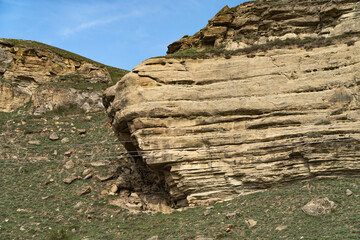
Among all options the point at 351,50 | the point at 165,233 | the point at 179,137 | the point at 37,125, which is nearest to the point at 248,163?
the point at 179,137

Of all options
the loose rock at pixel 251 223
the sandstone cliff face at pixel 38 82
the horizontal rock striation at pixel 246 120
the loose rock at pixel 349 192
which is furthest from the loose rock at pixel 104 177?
the sandstone cliff face at pixel 38 82

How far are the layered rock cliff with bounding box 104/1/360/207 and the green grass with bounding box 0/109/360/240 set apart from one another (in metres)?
1.12

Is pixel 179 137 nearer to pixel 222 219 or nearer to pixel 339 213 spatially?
pixel 222 219

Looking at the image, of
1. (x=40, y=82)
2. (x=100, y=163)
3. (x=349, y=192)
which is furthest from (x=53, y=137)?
(x=349, y=192)

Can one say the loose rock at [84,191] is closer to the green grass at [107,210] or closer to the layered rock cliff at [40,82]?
the green grass at [107,210]

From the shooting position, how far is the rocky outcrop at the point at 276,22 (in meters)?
19.9

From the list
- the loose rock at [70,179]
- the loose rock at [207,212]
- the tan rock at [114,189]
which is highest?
the loose rock at [70,179]

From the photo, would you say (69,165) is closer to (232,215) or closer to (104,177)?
(104,177)

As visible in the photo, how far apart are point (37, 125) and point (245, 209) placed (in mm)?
23677

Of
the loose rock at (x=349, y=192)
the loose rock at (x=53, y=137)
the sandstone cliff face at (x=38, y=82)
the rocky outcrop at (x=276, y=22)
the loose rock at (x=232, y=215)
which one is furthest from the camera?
the sandstone cliff face at (x=38, y=82)

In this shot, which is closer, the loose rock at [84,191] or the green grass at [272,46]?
the green grass at [272,46]

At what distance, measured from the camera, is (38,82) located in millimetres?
36938

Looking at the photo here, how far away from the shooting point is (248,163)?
16969 millimetres

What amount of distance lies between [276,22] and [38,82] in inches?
1079
